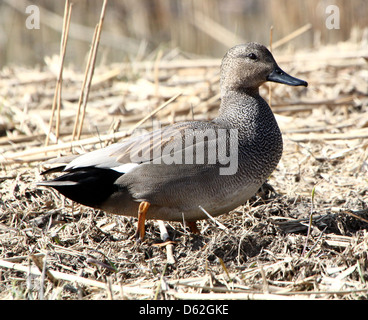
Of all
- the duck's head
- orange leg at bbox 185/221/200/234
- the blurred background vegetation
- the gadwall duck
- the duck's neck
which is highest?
the blurred background vegetation

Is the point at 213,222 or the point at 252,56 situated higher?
the point at 252,56

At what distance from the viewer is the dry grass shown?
269 cm

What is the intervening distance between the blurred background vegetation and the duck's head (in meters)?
4.54

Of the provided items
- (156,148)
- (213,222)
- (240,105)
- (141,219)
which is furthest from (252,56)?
(141,219)

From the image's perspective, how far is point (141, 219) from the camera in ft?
10.4

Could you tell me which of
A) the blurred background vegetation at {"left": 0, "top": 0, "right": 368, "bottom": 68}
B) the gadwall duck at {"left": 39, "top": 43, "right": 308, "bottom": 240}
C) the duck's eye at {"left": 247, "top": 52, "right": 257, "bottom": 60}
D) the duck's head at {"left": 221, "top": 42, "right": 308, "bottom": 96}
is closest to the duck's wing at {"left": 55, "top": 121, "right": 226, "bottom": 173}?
the gadwall duck at {"left": 39, "top": 43, "right": 308, "bottom": 240}

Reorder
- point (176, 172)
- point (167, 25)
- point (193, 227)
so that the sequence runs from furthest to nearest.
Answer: point (167, 25) → point (193, 227) → point (176, 172)

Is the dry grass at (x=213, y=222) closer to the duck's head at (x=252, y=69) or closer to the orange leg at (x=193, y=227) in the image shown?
the orange leg at (x=193, y=227)

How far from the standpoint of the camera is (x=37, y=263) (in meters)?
2.72

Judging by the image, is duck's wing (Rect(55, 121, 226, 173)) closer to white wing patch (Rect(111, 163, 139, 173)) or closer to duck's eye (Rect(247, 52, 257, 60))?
white wing patch (Rect(111, 163, 139, 173))

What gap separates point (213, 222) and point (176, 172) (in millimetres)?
526

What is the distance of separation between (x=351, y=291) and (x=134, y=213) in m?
1.31

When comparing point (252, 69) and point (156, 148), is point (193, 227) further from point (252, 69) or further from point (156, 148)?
point (252, 69)
